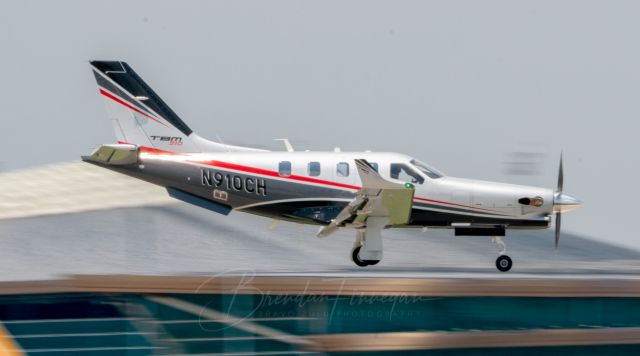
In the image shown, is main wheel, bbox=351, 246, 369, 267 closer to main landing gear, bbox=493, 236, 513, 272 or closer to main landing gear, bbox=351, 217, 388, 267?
main landing gear, bbox=351, 217, 388, 267

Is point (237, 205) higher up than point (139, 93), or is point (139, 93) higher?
point (139, 93)

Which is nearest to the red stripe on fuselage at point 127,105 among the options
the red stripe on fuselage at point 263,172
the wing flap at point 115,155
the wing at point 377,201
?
the wing flap at point 115,155

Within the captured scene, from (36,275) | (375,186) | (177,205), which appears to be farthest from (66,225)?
(375,186)

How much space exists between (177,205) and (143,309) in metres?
44.4

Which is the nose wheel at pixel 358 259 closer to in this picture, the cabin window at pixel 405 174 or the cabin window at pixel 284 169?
the cabin window at pixel 405 174

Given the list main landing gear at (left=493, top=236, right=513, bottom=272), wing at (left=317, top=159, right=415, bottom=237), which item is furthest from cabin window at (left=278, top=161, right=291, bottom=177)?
main landing gear at (left=493, top=236, right=513, bottom=272)

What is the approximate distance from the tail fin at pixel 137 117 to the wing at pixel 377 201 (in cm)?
353

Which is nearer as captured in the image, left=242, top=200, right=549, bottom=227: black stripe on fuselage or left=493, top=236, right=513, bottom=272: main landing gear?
left=242, top=200, right=549, bottom=227: black stripe on fuselage

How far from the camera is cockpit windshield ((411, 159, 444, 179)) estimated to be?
3098 cm

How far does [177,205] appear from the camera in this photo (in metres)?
68.8

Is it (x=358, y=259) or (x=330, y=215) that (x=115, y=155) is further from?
(x=358, y=259)

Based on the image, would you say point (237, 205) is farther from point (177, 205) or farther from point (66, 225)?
point (177, 205)

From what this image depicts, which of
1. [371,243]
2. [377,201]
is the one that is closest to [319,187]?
[377,201]

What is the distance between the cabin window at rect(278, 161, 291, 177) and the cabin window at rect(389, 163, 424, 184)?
2558mm
